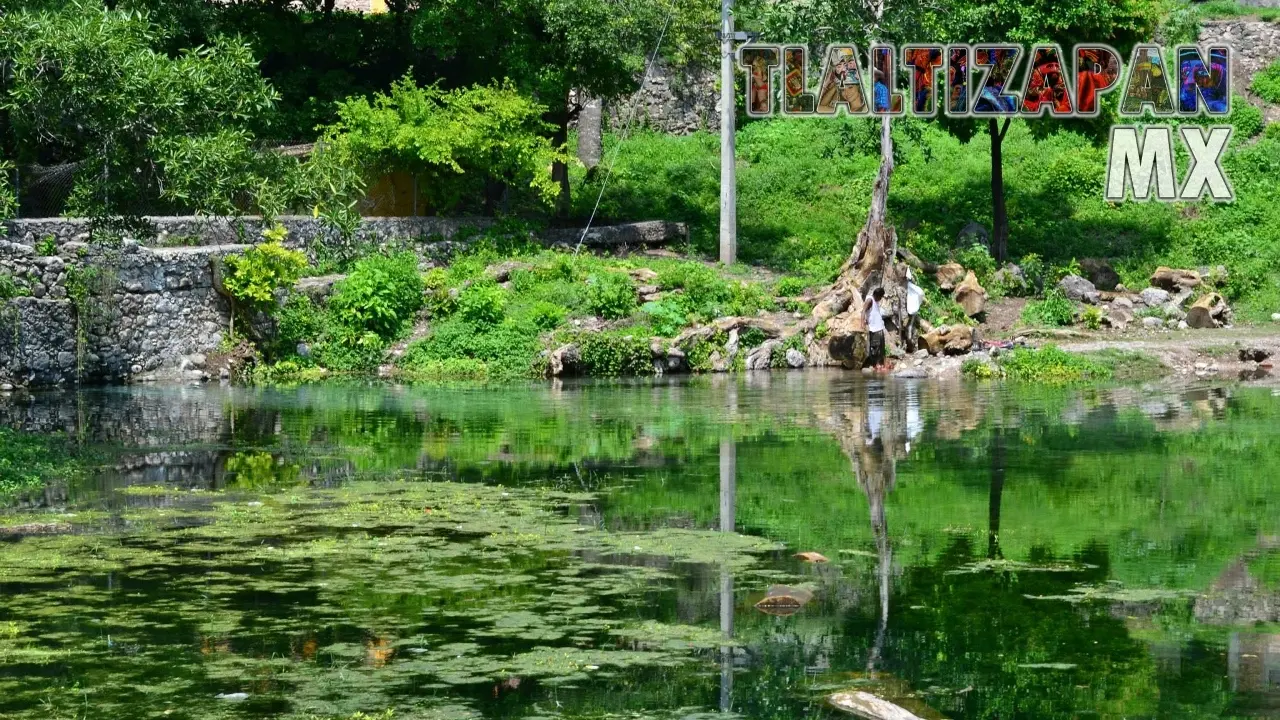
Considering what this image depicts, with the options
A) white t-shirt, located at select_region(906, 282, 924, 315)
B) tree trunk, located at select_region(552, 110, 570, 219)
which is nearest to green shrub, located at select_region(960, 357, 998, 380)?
white t-shirt, located at select_region(906, 282, 924, 315)

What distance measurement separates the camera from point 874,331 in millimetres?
27047

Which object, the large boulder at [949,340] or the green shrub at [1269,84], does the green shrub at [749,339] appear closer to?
the large boulder at [949,340]

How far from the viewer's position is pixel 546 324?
92.0 feet

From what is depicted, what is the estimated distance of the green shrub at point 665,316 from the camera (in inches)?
1090

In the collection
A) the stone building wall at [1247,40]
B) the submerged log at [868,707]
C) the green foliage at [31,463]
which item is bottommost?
the submerged log at [868,707]

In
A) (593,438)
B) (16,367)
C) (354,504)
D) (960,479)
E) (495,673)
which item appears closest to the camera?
(495,673)

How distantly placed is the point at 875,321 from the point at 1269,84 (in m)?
16.4

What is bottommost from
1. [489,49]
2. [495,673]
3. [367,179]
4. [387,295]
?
[495,673]

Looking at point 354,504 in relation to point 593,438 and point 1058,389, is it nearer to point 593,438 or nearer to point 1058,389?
point 593,438

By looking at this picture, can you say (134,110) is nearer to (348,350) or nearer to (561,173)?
(348,350)

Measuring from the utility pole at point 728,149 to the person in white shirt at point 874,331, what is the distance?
5010 mm

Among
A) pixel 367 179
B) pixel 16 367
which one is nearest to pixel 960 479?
pixel 16 367

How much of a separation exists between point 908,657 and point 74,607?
5017 mm

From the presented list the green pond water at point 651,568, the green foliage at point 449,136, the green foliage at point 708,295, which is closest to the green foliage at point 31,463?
the green pond water at point 651,568
